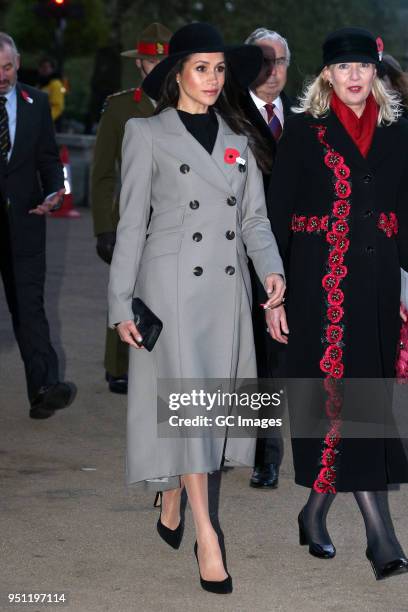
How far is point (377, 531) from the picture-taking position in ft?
18.4

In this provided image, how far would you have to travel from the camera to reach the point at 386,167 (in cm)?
569

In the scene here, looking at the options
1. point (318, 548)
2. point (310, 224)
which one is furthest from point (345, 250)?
point (318, 548)

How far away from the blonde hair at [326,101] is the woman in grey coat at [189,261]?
1.21 feet

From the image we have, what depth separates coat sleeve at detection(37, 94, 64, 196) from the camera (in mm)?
8234

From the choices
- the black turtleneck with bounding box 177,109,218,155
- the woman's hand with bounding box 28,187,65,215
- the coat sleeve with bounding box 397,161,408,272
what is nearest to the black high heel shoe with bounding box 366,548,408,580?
the coat sleeve with bounding box 397,161,408,272

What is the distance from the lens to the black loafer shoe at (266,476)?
271 inches

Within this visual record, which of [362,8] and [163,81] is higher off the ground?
[163,81]

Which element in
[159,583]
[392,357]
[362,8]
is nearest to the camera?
[159,583]

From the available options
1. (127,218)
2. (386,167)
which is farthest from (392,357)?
(127,218)

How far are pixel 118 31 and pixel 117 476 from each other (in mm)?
30722

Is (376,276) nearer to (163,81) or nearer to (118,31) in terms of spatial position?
(163,81)

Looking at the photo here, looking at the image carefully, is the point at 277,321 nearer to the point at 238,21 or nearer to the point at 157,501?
the point at 157,501

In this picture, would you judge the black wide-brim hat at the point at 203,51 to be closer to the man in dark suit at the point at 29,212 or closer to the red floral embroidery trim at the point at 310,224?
the red floral embroidery trim at the point at 310,224

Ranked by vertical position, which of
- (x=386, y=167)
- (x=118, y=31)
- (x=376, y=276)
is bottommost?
(x=118, y=31)
